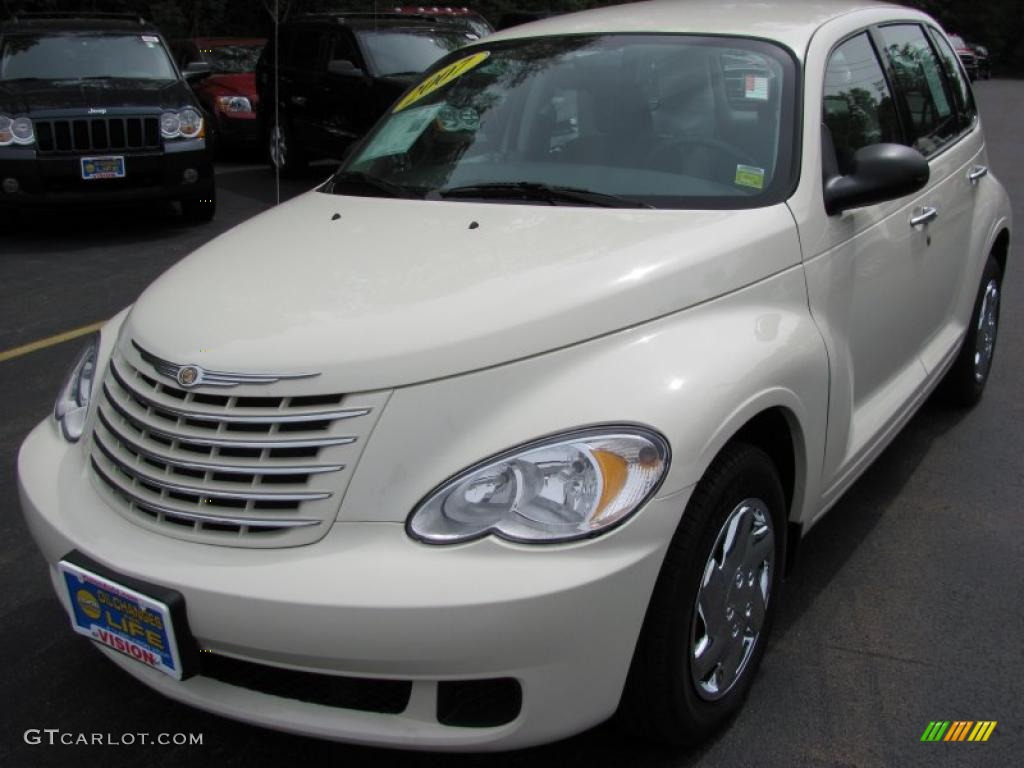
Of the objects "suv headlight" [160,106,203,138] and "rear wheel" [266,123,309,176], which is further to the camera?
"rear wheel" [266,123,309,176]

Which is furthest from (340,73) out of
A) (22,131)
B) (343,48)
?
(22,131)

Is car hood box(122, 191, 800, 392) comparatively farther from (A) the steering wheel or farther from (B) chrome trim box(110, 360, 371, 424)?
(A) the steering wheel

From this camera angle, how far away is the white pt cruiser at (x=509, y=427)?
2068 mm

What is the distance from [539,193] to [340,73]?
7059 millimetres

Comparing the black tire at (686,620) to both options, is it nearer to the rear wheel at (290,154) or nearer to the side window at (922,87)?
the side window at (922,87)

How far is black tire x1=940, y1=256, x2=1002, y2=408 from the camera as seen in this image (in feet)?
15.1

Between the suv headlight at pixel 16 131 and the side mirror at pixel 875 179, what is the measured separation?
7031 mm

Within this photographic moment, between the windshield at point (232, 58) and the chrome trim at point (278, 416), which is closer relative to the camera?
the chrome trim at point (278, 416)

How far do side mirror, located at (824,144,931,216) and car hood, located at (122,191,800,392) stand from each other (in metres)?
0.23

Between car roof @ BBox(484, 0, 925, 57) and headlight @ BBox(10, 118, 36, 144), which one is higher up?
car roof @ BBox(484, 0, 925, 57)

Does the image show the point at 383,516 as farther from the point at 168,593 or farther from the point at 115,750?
the point at 115,750

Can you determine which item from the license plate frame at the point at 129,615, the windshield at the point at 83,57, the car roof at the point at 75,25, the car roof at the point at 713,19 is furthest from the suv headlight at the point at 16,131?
the license plate frame at the point at 129,615

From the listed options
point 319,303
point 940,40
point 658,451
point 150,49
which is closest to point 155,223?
point 150,49

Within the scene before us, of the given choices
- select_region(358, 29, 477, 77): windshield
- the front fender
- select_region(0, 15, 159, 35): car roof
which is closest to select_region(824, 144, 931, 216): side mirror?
the front fender
